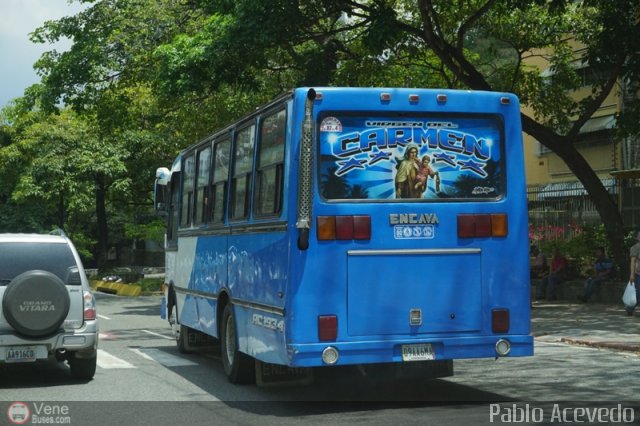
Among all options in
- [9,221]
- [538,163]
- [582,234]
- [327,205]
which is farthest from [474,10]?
[9,221]

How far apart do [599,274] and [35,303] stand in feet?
52.0

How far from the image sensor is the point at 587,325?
60.1ft

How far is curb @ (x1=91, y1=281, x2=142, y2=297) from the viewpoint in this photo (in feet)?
123

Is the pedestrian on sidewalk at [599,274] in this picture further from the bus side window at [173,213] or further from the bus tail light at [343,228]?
the bus tail light at [343,228]

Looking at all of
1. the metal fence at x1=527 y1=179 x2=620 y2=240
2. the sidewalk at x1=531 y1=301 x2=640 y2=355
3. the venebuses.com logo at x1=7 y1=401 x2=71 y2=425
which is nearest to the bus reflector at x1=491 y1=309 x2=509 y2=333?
the venebuses.com logo at x1=7 y1=401 x2=71 y2=425

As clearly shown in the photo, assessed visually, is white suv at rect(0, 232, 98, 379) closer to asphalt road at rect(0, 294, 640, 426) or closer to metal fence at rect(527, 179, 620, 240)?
asphalt road at rect(0, 294, 640, 426)

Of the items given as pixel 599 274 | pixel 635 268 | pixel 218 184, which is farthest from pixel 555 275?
pixel 218 184

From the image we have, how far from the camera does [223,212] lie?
1230cm

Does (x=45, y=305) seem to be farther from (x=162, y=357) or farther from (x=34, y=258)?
(x=162, y=357)

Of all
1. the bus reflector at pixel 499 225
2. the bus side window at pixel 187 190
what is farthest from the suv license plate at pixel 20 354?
the bus reflector at pixel 499 225

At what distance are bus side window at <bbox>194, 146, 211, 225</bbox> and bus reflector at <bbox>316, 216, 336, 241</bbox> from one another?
4.15 metres

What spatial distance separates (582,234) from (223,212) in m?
15.9

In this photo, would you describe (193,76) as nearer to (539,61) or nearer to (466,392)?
(466,392)

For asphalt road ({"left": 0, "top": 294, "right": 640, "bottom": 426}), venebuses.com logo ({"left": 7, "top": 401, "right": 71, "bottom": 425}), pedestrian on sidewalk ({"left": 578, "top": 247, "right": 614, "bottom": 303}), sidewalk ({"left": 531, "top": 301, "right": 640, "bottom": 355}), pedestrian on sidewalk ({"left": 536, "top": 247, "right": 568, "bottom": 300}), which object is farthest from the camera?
pedestrian on sidewalk ({"left": 536, "top": 247, "right": 568, "bottom": 300})
